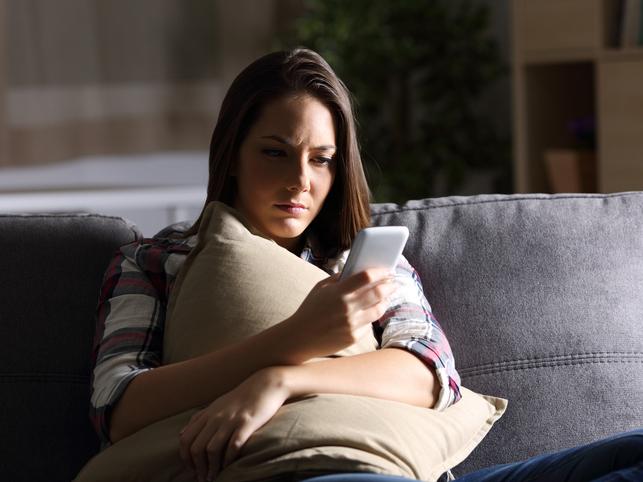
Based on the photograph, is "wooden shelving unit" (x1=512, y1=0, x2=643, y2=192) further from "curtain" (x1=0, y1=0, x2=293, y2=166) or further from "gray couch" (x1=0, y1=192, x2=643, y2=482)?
"gray couch" (x1=0, y1=192, x2=643, y2=482)

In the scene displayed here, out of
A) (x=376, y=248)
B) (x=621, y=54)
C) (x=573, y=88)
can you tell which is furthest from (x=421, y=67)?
(x=376, y=248)

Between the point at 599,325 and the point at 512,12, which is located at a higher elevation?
the point at 512,12

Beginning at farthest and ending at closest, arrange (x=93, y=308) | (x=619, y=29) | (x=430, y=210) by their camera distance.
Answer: (x=619, y=29), (x=430, y=210), (x=93, y=308)

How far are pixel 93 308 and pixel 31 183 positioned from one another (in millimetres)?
1893

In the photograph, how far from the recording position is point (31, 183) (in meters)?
3.31

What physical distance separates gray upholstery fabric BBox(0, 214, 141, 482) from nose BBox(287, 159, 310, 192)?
1.04ft

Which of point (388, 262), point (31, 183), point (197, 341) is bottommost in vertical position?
point (31, 183)

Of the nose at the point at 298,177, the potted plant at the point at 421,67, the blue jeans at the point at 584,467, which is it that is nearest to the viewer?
the blue jeans at the point at 584,467

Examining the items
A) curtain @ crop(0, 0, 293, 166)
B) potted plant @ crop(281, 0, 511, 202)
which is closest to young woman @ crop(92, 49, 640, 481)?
curtain @ crop(0, 0, 293, 166)

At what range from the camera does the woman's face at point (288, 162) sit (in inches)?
55.6

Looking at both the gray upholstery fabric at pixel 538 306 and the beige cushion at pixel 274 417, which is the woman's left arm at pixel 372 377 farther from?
the gray upholstery fabric at pixel 538 306

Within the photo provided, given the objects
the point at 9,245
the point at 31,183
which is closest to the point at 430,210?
the point at 9,245

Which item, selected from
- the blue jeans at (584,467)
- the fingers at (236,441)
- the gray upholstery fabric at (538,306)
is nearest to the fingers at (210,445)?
the fingers at (236,441)

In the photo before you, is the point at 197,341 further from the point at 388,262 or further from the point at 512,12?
the point at 512,12
